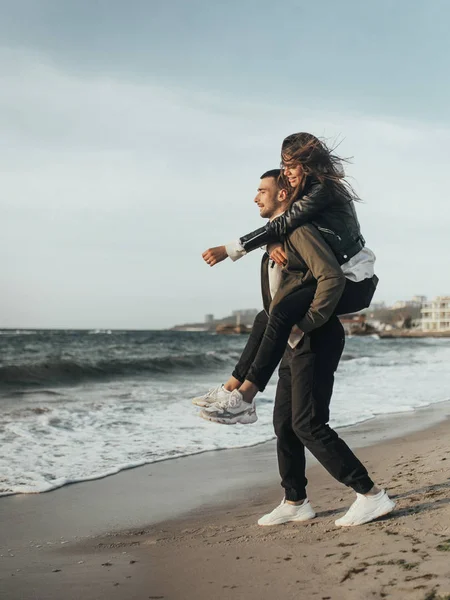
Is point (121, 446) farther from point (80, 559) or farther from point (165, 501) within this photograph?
point (80, 559)

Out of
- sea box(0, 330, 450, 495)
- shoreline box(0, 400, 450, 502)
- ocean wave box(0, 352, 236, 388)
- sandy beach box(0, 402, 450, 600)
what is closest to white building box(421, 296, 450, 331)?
ocean wave box(0, 352, 236, 388)

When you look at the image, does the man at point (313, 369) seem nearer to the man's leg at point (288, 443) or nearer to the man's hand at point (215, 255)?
the man's leg at point (288, 443)

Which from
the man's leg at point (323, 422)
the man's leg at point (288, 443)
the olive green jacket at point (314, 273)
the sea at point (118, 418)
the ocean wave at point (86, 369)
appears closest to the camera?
the olive green jacket at point (314, 273)

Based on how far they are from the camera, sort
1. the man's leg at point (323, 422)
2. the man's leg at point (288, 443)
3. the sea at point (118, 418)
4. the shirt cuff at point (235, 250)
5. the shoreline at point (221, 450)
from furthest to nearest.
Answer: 1. the sea at point (118, 418)
2. the shoreline at point (221, 450)
3. the man's leg at point (288, 443)
4. the shirt cuff at point (235, 250)
5. the man's leg at point (323, 422)

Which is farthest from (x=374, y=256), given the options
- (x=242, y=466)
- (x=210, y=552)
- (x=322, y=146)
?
(x=242, y=466)

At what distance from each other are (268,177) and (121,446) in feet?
Result: 12.7

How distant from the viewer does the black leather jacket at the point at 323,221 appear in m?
3.08

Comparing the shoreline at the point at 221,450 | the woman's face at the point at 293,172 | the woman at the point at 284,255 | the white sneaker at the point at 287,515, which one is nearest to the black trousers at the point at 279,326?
the woman at the point at 284,255

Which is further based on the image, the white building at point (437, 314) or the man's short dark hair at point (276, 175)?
the white building at point (437, 314)

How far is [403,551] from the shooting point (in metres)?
2.52

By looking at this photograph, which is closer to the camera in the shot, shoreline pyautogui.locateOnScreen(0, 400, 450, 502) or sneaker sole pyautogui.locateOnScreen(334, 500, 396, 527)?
sneaker sole pyautogui.locateOnScreen(334, 500, 396, 527)

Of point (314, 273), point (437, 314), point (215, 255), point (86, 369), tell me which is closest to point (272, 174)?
point (215, 255)

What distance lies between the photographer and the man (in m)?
3.02

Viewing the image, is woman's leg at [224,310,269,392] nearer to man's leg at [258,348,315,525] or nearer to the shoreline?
man's leg at [258,348,315,525]
